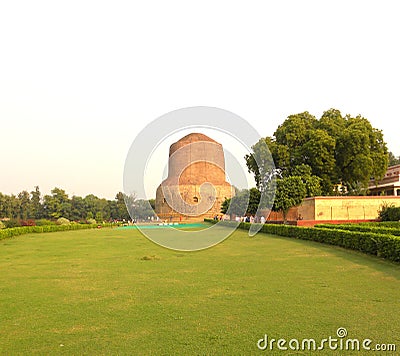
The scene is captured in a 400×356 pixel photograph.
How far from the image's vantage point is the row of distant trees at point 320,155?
2711 cm

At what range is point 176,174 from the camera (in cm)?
5638

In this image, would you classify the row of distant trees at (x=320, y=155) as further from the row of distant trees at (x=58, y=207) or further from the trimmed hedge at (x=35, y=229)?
the row of distant trees at (x=58, y=207)

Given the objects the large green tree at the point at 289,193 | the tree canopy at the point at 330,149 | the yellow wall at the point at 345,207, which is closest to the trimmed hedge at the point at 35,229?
the large green tree at the point at 289,193

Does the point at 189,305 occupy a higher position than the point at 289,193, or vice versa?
the point at 289,193

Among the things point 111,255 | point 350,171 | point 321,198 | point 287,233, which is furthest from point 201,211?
point 111,255

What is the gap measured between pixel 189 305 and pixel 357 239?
24.5ft

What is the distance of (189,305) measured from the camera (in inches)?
213

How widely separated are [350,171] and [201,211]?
28.7 meters

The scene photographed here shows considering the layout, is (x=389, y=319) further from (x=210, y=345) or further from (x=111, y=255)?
(x=111, y=255)

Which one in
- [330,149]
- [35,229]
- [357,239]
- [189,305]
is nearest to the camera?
[189,305]

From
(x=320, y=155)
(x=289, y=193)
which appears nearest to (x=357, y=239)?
(x=289, y=193)
